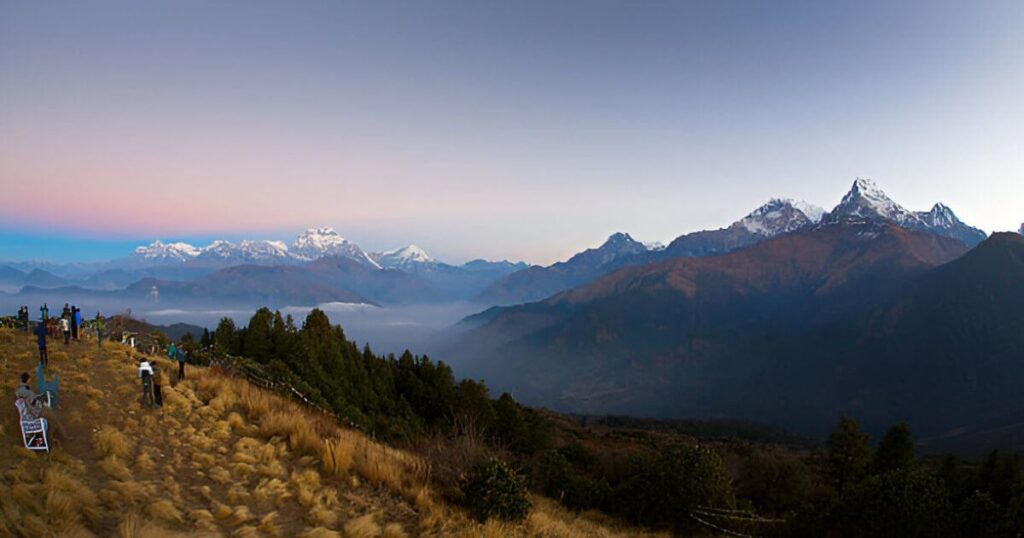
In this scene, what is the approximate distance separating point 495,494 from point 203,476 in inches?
277

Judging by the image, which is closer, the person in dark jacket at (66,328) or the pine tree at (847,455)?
the person in dark jacket at (66,328)

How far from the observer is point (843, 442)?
50.5m

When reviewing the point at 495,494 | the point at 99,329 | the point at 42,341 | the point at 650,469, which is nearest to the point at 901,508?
the point at 650,469

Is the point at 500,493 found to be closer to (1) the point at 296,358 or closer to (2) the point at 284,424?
(2) the point at 284,424

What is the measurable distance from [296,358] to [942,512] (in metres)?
43.7

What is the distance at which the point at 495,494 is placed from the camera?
12.3 metres

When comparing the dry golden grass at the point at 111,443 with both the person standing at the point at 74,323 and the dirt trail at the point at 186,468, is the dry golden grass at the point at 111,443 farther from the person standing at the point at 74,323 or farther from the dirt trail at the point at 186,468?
the person standing at the point at 74,323

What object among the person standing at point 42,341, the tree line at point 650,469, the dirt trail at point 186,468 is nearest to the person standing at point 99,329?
the person standing at point 42,341

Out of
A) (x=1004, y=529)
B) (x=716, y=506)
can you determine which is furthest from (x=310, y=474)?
(x=1004, y=529)

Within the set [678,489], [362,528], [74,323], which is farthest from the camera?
[74,323]

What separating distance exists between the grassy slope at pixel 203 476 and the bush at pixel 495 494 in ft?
1.47

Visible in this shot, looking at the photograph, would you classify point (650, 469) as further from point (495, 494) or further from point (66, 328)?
point (66, 328)

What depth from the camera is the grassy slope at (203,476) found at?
354 inches

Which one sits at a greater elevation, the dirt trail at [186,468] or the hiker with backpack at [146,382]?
the hiker with backpack at [146,382]
